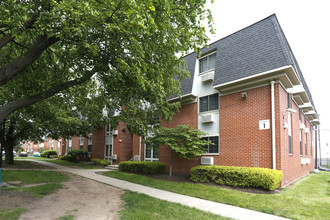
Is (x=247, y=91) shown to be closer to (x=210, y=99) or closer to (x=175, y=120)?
(x=210, y=99)

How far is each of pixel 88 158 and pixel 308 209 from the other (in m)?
25.4

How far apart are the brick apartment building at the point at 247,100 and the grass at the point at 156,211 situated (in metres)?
5.73

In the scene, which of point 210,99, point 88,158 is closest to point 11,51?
point 210,99

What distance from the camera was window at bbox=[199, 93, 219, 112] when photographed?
1272cm

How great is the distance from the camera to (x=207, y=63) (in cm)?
1387

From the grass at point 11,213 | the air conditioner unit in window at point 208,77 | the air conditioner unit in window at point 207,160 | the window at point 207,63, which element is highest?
the window at point 207,63

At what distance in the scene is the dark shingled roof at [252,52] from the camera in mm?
10125

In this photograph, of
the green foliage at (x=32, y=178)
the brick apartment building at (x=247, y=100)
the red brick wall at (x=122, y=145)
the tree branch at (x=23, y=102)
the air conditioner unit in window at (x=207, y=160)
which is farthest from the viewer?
the red brick wall at (x=122, y=145)

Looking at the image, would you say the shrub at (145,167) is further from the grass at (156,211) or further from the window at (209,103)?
the grass at (156,211)

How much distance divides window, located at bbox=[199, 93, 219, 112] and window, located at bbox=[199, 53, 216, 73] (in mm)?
1948

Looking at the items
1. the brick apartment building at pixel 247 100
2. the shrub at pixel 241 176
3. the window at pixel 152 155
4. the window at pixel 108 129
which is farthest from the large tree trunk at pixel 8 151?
the shrub at pixel 241 176

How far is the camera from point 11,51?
29.5ft

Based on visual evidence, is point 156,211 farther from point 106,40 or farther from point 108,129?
point 108,129

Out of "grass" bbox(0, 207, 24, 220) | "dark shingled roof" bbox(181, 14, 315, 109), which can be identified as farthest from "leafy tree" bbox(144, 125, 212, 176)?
"grass" bbox(0, 207, 24, 220)
